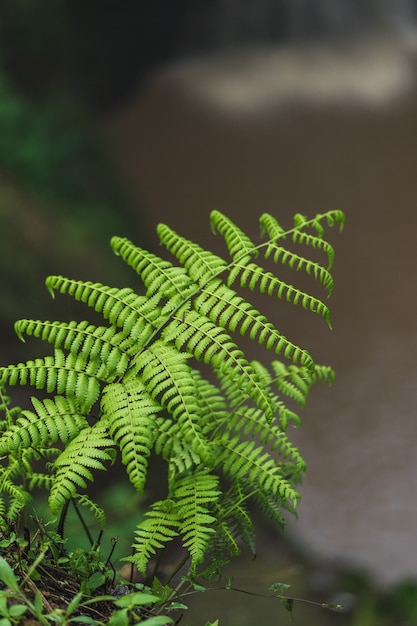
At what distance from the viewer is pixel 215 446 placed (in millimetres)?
2281

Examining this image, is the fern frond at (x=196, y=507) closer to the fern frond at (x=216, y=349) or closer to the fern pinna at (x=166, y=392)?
the fern pinna at (x=166, y=392)

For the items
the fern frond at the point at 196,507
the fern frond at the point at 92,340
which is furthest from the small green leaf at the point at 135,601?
the fern frond at the point at 92,340

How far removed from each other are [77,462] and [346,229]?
229 inches

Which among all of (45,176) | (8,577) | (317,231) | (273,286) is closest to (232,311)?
(273,286)

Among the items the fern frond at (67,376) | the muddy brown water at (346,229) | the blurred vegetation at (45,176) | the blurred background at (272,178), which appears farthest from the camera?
the muddy brown water at (346,229)

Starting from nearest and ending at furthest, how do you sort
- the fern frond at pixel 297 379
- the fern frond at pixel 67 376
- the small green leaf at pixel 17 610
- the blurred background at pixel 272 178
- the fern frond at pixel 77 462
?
the small green leaf at pixel 17 610, the fern frond at pixel 77 462, the fern frond at pixel 67 376, the fern frond at pixel 297 379, the blurred background at pixel 272 178

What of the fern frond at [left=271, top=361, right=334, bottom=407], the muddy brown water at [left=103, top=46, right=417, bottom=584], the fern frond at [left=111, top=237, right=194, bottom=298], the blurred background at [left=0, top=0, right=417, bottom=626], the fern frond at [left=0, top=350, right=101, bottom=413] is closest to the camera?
the fern frond at [left=0, top=350, right=101, bottom=413]

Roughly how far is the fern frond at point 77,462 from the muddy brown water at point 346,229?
3.48m

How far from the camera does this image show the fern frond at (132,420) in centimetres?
192

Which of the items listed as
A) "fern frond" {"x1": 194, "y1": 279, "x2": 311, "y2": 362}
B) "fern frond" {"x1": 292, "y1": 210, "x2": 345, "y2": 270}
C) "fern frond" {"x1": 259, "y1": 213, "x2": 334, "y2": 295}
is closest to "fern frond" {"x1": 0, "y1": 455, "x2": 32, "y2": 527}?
"fern frond" {"x1": 194, "y1": 279, "x2": 311, "y2": 362}

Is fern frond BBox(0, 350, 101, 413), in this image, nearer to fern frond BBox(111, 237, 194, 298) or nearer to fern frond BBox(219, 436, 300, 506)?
fern frond BBox(111, 237, 194, 298)

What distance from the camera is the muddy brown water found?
5352 millimetres

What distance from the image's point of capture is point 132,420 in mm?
1995

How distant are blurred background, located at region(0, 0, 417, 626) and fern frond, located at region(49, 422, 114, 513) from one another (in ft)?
5.50
